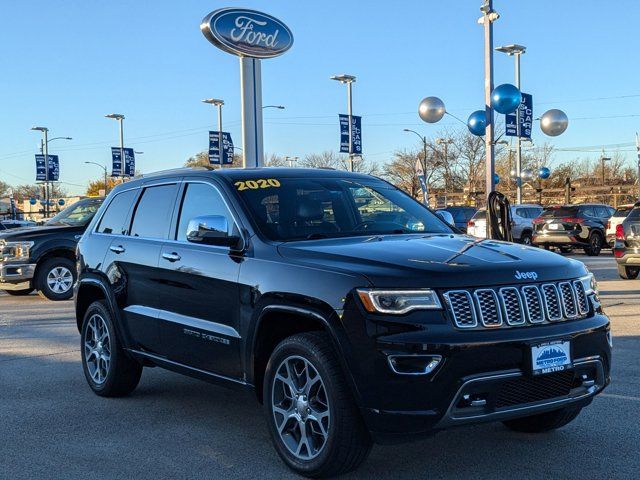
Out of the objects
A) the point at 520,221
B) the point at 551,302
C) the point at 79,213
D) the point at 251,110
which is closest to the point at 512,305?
the point at 551,302

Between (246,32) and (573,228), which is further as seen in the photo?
(573,228)

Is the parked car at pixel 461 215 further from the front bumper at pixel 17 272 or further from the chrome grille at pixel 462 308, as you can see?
the chrome grille at pixel 462 308

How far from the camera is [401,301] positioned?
393 cm

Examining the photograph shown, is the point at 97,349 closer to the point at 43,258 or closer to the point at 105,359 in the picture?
the point at 105,359

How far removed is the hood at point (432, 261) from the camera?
3.99 meters

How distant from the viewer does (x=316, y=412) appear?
4285 mm

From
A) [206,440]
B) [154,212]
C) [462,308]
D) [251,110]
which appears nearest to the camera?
[462,308]

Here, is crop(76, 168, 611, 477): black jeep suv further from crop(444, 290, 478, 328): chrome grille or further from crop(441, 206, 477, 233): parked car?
crop(441, 206, 477, 233): parked car

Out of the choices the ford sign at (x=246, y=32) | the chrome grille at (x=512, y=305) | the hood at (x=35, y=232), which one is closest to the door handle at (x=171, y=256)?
the chrome grille at (x=512, y=305)

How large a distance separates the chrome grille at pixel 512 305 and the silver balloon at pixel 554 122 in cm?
1690

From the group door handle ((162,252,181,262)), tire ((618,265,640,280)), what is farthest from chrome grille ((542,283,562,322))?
tire ((618,265,640,280))

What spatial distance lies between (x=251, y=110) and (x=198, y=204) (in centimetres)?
1417

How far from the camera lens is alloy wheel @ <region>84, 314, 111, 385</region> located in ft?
21.2

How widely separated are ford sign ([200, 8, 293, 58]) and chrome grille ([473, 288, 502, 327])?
1531cm
